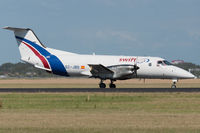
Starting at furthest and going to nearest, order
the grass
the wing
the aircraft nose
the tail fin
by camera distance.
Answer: the tail fin < the aircraft nose < the wing < the grass

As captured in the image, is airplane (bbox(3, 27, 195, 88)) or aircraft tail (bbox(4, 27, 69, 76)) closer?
airplane (bbox(3, 27, 195, 88))

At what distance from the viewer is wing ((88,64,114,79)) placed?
155ft

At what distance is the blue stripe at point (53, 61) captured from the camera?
161ft

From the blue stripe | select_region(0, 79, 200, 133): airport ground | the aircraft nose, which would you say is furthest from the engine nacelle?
select_region(0, 79, 200, 133): airport ground

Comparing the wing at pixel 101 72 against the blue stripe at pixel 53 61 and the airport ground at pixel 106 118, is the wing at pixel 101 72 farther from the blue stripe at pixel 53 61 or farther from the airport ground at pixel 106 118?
the airport ground at pixel 106 118

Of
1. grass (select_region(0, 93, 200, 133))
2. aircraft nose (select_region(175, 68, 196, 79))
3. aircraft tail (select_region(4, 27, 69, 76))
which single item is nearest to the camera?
grass (select_region(0, 93, 200, 133))

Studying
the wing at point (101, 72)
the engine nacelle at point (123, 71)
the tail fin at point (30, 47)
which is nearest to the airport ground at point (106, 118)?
the engine nacelle at point (123, 71)

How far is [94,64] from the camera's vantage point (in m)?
46.8

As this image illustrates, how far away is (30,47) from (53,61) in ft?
10.4

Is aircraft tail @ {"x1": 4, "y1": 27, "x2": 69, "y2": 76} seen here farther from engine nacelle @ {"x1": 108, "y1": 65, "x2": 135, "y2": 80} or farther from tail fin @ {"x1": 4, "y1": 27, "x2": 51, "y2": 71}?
engine nacelle @ {"x1": 108, "y1": 65, "x2": 135, "y2": 80}

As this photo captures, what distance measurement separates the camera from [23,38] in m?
50.4

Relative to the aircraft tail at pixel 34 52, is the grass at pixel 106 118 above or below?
below

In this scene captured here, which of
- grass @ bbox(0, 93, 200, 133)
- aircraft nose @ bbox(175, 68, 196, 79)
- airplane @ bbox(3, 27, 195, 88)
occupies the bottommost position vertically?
grass @ bbox(0, 93, 200, 133)

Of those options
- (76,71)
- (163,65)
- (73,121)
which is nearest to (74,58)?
(76,71)
